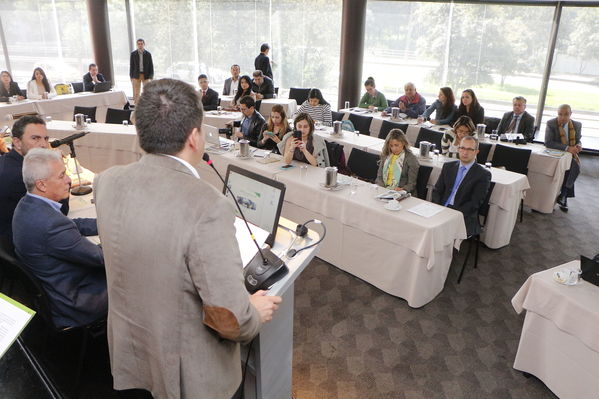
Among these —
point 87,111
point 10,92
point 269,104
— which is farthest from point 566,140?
point 10,92

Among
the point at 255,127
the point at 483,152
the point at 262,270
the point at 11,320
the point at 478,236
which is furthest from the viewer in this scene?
the point at 255,127

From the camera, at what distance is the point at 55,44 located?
9.64 meters

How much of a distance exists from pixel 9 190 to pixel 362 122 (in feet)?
15.8

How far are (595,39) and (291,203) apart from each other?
24.0 feet

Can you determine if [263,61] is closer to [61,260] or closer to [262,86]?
[262,86]

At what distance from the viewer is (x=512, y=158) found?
4.98m

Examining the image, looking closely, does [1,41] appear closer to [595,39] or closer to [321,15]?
[321,15]

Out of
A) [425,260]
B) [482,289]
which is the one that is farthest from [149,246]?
[482,289]

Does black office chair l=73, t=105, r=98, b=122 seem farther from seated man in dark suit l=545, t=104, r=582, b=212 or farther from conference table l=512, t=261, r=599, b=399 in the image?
seated man in dark suit l=545, t=104, r=582, b=212

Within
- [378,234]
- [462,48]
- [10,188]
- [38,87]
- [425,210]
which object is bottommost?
[378,234]

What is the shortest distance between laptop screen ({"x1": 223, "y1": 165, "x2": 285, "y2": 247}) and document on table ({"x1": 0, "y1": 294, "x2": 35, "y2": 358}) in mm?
1024

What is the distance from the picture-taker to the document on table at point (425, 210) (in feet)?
10.9

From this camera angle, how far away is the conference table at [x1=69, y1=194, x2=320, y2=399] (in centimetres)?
190

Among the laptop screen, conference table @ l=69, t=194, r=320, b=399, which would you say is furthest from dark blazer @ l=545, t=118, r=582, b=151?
the laptop screen
